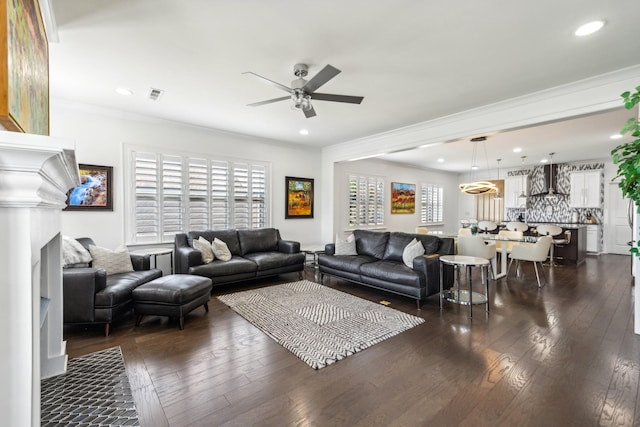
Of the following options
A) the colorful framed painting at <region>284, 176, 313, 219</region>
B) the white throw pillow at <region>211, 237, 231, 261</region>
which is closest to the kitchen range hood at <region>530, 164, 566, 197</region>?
the colorful framed painting at <region>284, 176, 313, 219</region>

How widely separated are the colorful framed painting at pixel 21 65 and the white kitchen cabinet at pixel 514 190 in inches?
431

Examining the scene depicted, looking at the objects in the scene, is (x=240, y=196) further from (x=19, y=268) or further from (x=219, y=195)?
(x=19, y=268)

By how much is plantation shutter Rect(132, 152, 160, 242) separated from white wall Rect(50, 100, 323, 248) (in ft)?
0.62

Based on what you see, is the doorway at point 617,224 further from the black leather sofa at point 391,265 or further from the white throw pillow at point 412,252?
the white throw pillow at point 412,252

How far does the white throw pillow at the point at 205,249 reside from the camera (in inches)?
177

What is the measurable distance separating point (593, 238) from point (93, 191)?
38.5 feet

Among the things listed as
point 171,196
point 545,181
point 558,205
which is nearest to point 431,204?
point 545,181

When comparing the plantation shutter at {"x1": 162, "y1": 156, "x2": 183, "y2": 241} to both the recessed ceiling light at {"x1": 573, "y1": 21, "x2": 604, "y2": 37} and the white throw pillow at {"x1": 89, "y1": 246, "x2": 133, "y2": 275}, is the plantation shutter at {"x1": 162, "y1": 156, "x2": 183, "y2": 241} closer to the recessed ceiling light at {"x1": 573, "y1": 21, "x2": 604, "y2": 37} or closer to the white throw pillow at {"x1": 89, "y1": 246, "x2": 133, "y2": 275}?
the white throw pillow at {"x1": 89, "y1": 246, "x2": 133, "y2": 275}

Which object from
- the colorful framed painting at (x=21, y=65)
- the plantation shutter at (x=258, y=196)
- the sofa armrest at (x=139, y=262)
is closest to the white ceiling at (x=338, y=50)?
the colorful framed painting at (x=21, y=65)

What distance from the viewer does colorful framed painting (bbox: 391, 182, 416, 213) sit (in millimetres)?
8438

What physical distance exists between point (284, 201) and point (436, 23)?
4.59 meters

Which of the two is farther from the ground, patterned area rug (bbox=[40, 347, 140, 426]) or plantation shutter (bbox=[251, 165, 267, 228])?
plantation shutter (bbox=[251, 165, 267, 228])

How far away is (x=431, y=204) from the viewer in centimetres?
990

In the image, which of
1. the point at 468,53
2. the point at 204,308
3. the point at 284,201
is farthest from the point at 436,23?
the point at 284,201
